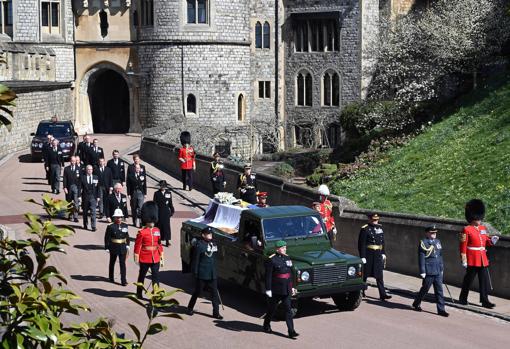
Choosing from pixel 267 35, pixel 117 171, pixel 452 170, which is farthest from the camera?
pixel 267 35

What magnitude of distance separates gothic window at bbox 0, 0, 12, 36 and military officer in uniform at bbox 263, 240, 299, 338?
125ft

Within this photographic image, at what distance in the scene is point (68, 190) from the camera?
2703 centimetres

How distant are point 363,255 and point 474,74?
70.6ft

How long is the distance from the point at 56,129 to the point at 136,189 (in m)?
13.1

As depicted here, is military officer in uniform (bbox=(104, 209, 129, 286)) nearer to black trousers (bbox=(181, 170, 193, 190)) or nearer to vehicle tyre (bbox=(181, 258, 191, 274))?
vehicle tyre (bbox=(181, 258, 191, 274))

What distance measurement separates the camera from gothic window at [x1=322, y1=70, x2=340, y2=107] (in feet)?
196

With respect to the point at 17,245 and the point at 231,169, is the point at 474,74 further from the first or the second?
the point at 17,245

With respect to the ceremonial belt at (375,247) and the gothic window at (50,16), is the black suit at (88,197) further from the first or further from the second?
the gothic window at (50,16)

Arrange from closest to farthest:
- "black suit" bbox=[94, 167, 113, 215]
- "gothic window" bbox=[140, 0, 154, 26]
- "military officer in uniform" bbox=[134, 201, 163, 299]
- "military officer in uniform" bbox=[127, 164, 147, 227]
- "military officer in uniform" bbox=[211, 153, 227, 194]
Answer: "military officer in uniform" bbox=[134, 201, 163, 299]
"military officer in uniform" bbox=[127, 164, 147, 227]
"black suit" bbox=[94, 167, 113, 215]
"military officer in uniform" bbox=[211, 153, 227, 194]
"gothic window" bbox=[140, 0, 154, 26]

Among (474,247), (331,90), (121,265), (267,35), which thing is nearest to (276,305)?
(474,247)

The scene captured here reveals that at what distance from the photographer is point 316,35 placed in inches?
2373

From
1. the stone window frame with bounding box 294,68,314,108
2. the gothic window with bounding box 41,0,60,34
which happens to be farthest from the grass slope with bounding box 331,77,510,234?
the stone window frame with bounding box 294,68,314,108

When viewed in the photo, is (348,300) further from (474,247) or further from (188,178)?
(188,178)

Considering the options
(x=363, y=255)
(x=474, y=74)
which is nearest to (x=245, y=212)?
(x=363, y=255)
